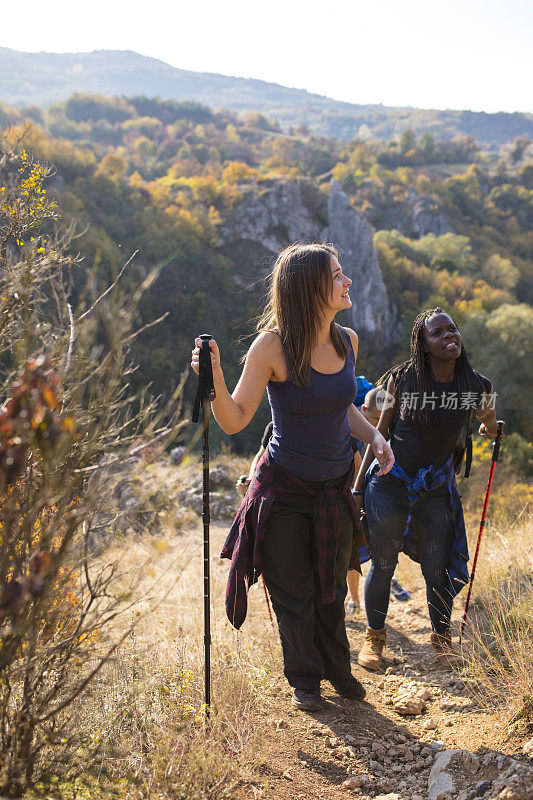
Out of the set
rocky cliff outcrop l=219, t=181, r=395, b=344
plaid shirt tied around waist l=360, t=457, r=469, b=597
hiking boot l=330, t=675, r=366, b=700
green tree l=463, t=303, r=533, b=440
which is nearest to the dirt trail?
hiking boot l=330, t=675, r=366, b=700

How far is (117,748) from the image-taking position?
1.77 metres

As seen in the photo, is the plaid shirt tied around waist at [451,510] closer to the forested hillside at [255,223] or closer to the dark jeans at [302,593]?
the dark jeans at [302,593]

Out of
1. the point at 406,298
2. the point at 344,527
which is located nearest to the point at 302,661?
the point at 344,527

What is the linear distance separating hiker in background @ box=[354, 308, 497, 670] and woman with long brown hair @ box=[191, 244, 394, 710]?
0.41 meters

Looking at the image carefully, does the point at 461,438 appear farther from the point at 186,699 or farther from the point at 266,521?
the point at 186,699

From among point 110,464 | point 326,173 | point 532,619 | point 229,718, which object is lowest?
point 229,718

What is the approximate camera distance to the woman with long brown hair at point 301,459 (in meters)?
2.11

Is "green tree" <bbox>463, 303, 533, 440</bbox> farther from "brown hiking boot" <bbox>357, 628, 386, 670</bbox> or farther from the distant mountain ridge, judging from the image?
the distant mountain ridge

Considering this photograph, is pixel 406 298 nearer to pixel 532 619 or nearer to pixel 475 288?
pixel 475 288

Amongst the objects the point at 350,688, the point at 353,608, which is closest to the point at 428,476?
the point at 350,688

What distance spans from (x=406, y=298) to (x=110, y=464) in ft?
134

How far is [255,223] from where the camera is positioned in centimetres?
3744

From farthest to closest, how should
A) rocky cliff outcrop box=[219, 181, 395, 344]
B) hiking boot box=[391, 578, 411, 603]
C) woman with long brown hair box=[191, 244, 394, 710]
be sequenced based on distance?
rocky cliff outcrop box=[219, 181, 395, 344] → hiking boot box=[391, 578, 411, 603] → woman with long brown hair box=[191, 244, 394, 710]

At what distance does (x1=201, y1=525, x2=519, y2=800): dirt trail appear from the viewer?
2.01m
